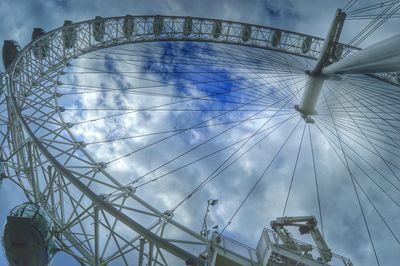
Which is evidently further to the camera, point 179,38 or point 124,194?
point 179,38

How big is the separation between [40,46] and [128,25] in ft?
28.0

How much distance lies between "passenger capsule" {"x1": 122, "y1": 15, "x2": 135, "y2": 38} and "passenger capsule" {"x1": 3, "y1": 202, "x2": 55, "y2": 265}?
70.8ft

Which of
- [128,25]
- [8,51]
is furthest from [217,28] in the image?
[8,51]

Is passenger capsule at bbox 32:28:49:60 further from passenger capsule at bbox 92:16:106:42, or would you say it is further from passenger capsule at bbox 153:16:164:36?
passenger capsule at bbox 153:16:164:36

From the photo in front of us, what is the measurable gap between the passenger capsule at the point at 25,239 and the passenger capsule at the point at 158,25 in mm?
23171

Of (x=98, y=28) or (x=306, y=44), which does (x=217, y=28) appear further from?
(x=98, y=28)

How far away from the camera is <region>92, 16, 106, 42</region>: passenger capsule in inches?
1213

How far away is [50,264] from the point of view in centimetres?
1537

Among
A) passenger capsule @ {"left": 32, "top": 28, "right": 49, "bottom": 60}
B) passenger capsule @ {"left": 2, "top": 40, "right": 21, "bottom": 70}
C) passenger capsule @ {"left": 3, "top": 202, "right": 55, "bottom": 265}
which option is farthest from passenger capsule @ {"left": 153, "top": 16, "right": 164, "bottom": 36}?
passenger capsule @ {"left": 3, "top": 202, "right": 55, "bottom": 265}

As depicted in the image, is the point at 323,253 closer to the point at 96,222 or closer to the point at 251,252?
the point at 251,252

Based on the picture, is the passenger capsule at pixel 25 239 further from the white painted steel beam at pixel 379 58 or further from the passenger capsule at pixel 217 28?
the passenger capsule at pixel 217 28

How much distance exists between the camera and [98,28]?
3119 centimetres

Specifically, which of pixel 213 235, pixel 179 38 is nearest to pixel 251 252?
pixel 213 235

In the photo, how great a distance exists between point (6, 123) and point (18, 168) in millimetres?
3375
